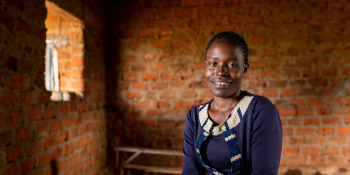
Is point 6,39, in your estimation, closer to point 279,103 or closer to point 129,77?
point 129,77

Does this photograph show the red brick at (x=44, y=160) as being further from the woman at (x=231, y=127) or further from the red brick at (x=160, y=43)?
→ the red brick at (x=160, y=43)

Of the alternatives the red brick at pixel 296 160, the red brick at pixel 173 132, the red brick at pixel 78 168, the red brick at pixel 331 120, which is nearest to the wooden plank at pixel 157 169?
the red brick at pixel 173 132

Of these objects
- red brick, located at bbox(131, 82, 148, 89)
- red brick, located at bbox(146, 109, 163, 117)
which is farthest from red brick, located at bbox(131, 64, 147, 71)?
red brick, located at bbox(146, 109, 163, 117)

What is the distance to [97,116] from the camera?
7.63 ft

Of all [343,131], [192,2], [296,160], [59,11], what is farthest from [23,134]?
[343,131]

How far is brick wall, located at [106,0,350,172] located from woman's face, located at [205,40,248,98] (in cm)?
142

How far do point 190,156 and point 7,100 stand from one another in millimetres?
1116

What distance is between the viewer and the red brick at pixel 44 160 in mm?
1484

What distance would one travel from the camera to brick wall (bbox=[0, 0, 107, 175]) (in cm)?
122

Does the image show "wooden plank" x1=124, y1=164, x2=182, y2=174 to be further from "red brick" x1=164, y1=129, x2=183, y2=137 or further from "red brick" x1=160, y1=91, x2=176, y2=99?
"red brick" x1=160, y1=91, x2=176, y2=99

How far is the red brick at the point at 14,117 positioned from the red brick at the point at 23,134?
0.05 metres

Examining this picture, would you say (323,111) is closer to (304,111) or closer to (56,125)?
(304,111)

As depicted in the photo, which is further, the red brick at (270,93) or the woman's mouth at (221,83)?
the red brick at (270,93)

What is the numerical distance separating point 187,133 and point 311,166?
6.61 feet
